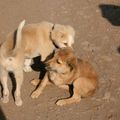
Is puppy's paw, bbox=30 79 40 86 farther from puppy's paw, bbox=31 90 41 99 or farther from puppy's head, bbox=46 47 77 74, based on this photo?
puppy's head, bbox=46 47 77 74

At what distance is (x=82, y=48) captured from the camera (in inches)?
321

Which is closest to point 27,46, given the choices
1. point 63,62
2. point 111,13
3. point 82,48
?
point 63,62

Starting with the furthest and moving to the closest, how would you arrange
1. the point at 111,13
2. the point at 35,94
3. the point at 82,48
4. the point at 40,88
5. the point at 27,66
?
the point at 111,13 < the point at 82,48 < the point at 27,66 < the point at 40,88 < the point at 35,94

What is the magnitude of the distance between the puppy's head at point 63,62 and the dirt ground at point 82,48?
1.65 ft

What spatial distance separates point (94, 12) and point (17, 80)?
4.14m

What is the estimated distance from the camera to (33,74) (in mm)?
7328

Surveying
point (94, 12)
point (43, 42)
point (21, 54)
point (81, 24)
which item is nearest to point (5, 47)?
point (21, 54)

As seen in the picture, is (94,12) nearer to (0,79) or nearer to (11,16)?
(11,16)

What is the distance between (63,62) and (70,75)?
0.91ft

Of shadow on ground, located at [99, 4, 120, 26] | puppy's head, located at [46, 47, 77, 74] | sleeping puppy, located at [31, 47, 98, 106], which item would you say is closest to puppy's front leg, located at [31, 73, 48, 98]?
sleeping puppy, located at [31, 47, 98, 106]

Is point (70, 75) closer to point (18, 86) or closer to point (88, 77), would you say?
point (88, 77)

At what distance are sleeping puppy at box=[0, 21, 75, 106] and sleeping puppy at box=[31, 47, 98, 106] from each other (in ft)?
1.33

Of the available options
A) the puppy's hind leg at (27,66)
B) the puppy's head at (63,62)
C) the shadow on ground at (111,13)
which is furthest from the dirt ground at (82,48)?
the puppy's head at (63,62)

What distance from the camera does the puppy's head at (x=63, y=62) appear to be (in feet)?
20.7
